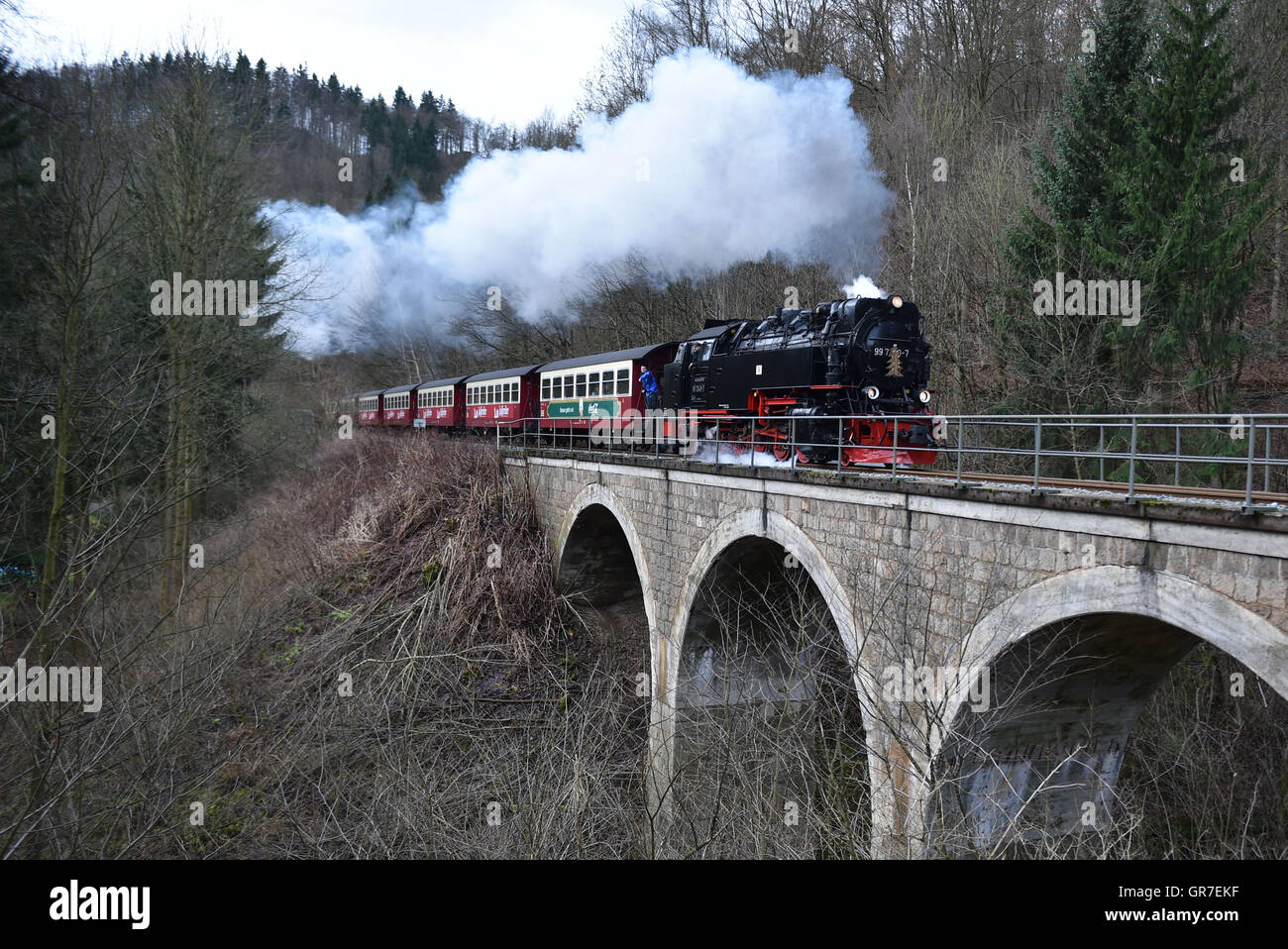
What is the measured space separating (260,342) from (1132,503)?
662 inches

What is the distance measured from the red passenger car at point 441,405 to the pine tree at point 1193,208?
19355mm

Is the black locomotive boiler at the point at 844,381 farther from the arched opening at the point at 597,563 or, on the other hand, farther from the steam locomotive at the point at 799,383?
the arched opening at the point at 597,563

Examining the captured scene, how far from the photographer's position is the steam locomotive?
11.7m

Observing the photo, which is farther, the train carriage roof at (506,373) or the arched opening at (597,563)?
the train carriage roof at (506,373)

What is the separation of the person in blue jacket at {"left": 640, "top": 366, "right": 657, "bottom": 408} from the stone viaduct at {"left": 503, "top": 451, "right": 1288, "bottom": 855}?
614cm

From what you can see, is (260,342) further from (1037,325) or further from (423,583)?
(1037,325)

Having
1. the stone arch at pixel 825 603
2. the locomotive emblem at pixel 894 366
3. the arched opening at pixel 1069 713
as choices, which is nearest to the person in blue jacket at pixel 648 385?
the stone arch at pixel 825 603

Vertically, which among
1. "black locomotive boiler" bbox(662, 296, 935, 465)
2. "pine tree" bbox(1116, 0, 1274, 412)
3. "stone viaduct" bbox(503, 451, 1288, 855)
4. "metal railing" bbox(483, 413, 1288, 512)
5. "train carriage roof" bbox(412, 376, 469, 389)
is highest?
"pine tree" bbox(1116, 0, 1274, 412)

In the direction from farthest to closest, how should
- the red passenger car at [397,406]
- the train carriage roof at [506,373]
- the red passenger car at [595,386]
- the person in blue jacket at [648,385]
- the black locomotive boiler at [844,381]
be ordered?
the red passenger car at [397,406], the train carriage roof at [506,373], the red passenger car at [595,386], the person in blue jacket at [648,385], the black locomotive boiler at [844,381]

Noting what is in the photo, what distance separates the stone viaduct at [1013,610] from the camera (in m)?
5.57

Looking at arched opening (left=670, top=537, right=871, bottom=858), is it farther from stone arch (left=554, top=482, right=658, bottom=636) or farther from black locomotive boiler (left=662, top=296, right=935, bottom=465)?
black locomotive boiler (left=662, top=296, right=935, bottom=465)

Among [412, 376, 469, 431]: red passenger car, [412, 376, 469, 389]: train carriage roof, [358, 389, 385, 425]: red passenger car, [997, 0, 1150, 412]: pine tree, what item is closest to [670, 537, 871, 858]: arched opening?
[997, 0, 1150, 412]: pine tree

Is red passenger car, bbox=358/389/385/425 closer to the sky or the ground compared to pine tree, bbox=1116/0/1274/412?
closer to the ground
